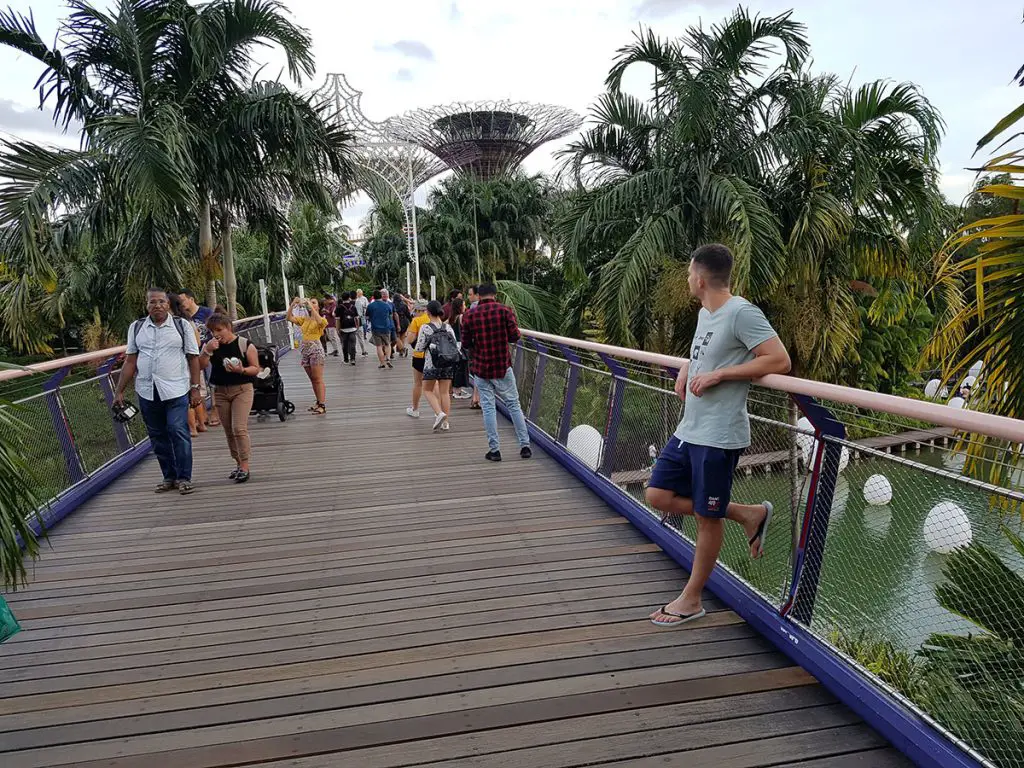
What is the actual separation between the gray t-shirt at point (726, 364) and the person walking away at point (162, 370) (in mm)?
4265

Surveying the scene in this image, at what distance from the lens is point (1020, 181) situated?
118 inches

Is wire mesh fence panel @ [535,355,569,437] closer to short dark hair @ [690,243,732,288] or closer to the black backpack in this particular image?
the black backpack

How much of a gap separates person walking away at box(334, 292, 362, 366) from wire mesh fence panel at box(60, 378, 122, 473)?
31.1 feet

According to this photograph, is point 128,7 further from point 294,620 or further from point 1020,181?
point 1020,181

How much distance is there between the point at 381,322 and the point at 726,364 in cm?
1209

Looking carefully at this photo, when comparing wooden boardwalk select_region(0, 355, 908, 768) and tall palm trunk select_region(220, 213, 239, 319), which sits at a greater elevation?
tall palm trunk select_region(220, 213, 239, 319)

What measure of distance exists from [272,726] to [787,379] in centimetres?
232

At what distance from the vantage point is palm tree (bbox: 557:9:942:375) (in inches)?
472

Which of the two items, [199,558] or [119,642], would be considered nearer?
[119,642]

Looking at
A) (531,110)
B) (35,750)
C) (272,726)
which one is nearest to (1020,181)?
(272,726)

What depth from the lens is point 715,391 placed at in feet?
9.76

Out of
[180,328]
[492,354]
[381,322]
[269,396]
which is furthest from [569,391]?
[381,322]

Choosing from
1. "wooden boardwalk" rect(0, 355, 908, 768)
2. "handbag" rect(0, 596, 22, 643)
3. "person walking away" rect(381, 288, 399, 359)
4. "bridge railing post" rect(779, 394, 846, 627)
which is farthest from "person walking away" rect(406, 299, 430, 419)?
"bridge railing post" rect(779, 394, 846, 627)

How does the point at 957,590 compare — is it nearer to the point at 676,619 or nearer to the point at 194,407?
the point at 676,619
